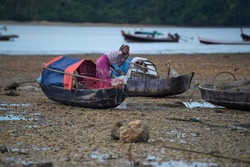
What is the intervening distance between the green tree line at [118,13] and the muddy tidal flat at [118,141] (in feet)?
300

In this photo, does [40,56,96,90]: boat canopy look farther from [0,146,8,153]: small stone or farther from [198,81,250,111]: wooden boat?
[0,146,8,153]: small stone

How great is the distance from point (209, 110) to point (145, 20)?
9677 centimetres

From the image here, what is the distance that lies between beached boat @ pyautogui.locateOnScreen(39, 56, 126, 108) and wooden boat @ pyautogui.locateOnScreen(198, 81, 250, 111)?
2.15 meters

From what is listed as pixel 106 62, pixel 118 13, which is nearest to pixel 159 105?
pixel 106 62

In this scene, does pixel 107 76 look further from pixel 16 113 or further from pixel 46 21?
pixel 46 21

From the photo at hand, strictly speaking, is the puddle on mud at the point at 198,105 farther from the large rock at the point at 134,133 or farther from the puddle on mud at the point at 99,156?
the puddle on mud at the point at 99,156

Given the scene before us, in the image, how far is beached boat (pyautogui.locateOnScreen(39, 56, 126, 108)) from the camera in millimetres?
16531

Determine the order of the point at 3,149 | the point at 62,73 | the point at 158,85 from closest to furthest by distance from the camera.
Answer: the point at 3,149, the point at 62,73, the point at 158,85

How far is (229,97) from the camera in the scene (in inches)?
654

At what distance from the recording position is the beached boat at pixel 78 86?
54.2 ft

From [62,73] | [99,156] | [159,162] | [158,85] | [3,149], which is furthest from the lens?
[158,85]

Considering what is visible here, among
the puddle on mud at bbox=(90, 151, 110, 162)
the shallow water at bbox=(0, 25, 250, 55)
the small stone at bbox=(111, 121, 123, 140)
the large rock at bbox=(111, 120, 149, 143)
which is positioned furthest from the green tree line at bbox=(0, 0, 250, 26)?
the puddle on mud at bbox=(90, 151, 110, 162)

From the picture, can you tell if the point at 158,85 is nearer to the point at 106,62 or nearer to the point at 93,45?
the point at 106,62

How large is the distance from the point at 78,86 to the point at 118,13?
95793mm
